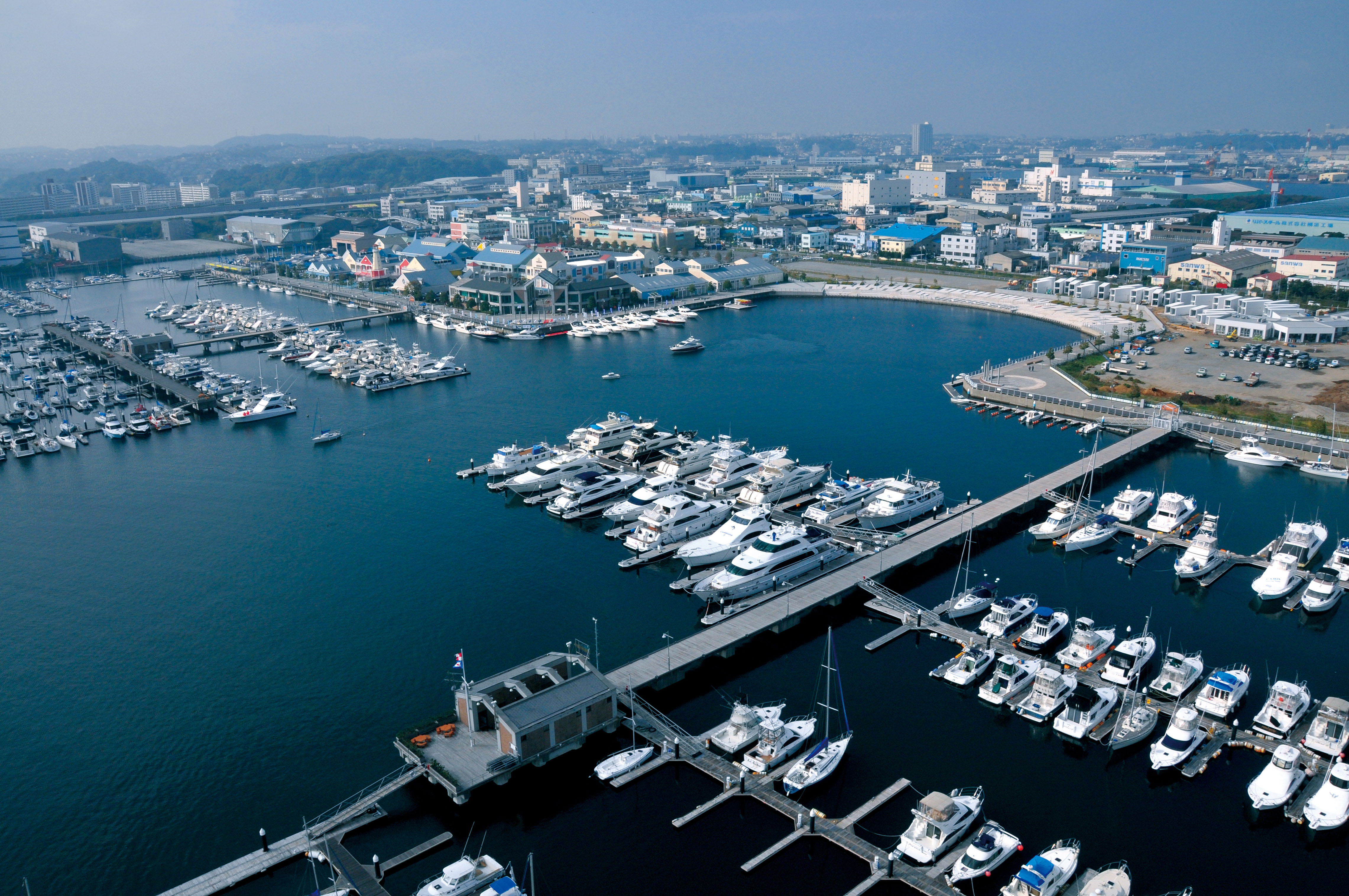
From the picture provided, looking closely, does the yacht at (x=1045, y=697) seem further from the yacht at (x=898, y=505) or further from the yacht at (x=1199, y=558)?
the yacht at (x=898, y=505)

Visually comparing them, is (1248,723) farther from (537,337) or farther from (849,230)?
(849,230)

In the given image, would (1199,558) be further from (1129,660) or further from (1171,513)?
(1129,660)

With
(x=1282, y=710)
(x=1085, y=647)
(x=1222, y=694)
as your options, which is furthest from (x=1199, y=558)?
(x=1282, y=710)

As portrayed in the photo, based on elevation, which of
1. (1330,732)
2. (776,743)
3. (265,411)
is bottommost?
(1330,732)

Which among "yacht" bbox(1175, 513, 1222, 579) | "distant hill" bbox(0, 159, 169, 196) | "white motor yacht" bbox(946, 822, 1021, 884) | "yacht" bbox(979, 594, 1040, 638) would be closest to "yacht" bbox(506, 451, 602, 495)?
"yacht" bbox(979, 594, 1040, 638)

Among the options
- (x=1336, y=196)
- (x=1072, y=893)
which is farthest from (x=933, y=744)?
(x=1336, y=196)

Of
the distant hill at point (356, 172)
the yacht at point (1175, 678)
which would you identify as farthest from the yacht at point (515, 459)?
the distant hill at point (356, 172)
